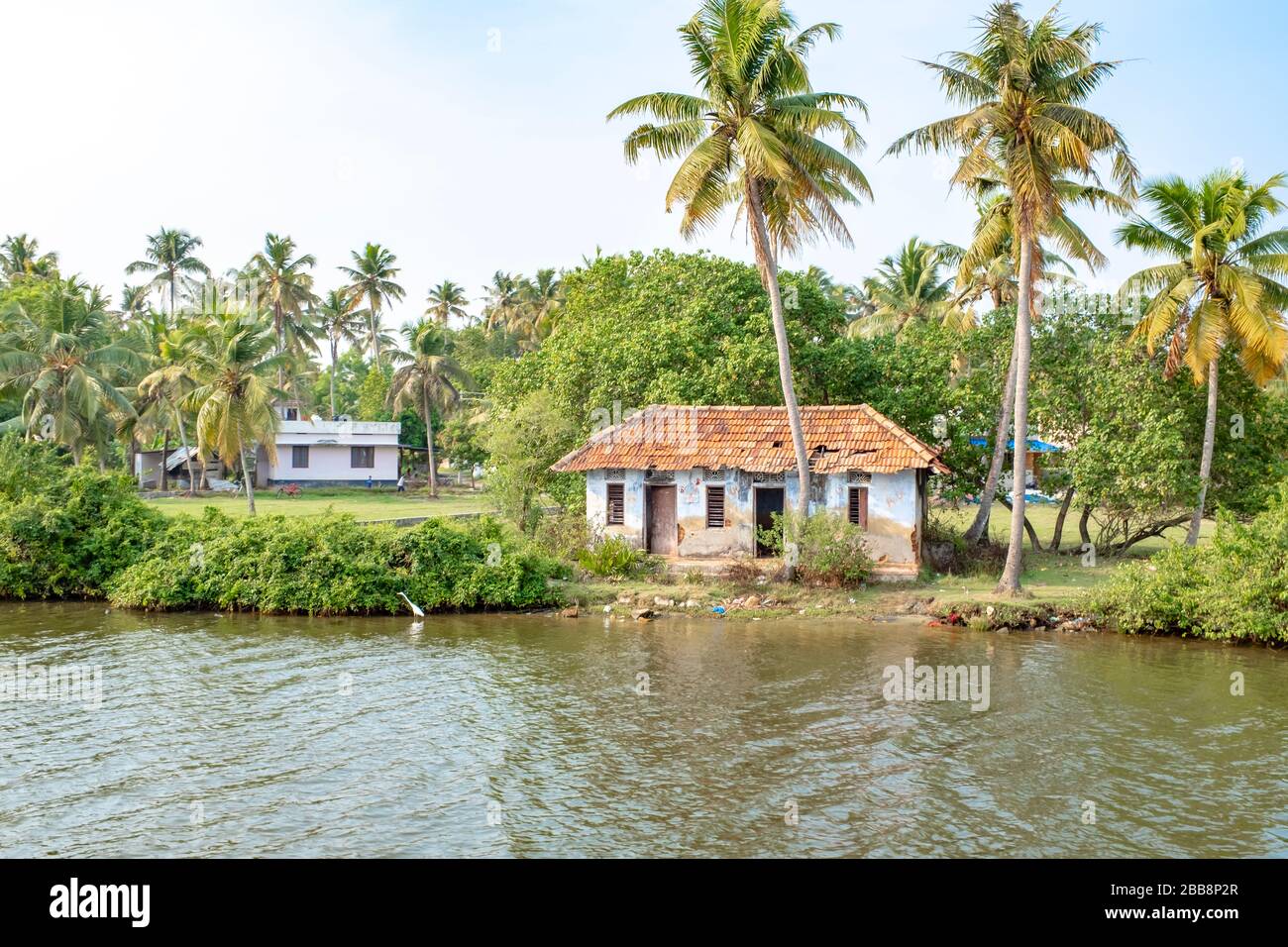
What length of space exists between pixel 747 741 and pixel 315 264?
4766 centimetres

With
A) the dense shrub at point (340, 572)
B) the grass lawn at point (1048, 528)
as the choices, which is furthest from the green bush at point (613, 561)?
the grass lawn at point (1048, 528)

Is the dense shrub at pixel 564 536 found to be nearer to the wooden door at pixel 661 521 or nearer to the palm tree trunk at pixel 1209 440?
the wooden door at pixel 661 521

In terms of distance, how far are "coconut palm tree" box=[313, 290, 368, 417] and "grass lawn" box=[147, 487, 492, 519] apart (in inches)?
439

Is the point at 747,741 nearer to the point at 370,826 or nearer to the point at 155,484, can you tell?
the point at 370,826

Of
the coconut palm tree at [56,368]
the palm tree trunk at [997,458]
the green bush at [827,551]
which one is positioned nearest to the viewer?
the green bush at [827,551]

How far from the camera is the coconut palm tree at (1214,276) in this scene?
67.4 feet

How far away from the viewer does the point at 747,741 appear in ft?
41.5

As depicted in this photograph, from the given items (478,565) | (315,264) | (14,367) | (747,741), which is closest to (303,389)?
(315,264)

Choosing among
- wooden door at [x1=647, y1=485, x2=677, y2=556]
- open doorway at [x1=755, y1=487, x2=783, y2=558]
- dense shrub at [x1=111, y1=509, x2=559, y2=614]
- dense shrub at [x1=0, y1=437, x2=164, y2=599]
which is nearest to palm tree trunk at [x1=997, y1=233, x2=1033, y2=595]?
open doorway at [x1=755, y1=487, x2=783, y2=558]

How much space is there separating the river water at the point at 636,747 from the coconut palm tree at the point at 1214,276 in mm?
6960

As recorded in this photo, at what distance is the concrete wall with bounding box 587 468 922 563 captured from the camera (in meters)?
22.4

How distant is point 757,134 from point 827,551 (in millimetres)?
8766

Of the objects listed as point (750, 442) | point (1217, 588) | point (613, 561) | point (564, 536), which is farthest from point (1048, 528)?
point (564, 536)

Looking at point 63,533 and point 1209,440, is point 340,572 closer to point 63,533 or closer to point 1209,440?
point 63,533
